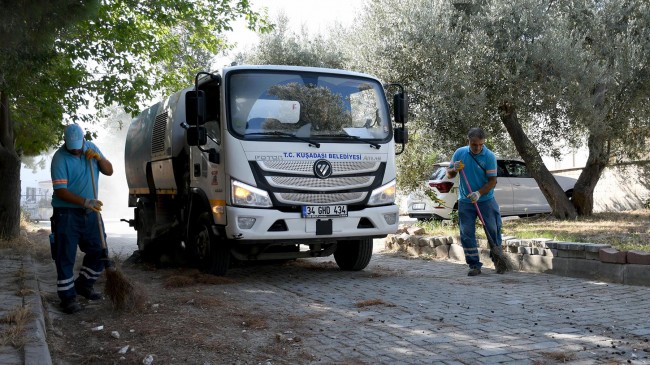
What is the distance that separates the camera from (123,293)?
21.2 ft

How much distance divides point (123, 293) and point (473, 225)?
453cm

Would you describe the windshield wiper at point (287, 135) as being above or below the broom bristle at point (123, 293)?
above

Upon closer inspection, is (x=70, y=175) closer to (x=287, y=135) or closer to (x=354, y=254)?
(x=287, y=135)

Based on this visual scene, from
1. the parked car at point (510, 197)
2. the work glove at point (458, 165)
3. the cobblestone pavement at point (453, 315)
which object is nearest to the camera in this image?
the cobblestone pavement at point (453, 315)

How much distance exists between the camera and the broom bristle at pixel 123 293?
254 inches

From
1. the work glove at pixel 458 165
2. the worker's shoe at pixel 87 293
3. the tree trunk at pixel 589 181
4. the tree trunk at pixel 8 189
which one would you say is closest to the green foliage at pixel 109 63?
the tree trunk at pixel 8 189

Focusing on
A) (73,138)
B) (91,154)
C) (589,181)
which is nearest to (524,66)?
(589,181)

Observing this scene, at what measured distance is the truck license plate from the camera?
8016mm

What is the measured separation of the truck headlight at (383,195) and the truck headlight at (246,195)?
4.72ft

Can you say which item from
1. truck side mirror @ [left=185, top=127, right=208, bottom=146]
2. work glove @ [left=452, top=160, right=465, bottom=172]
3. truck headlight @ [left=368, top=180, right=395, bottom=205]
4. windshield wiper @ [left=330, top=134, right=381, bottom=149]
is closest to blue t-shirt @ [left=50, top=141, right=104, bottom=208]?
truck side mirror @ [left=185, top=127, right=208, bottom=146]

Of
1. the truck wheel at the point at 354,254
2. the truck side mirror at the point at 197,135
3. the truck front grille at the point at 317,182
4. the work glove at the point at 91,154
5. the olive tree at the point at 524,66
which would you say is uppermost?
the olive tree at the point at 524,66

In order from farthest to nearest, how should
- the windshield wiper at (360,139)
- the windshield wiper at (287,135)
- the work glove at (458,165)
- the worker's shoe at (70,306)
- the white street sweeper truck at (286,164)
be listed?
the work glove at (458,165)
the windshield wiper at (360,139)
the windshield wiper at (287,135)
the white street sweeper truck at (286,164)
the worker's shoe at (70,306)

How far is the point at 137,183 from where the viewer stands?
12.0 meters

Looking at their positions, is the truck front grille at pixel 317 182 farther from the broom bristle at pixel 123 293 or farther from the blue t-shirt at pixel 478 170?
the broom bristle at pixel 123 293
